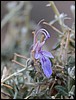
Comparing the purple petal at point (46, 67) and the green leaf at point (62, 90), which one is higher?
the purple petal at point (46, 67)

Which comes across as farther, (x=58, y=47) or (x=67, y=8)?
(x=67, y=8)

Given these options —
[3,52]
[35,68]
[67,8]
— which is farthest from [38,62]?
[67,8]

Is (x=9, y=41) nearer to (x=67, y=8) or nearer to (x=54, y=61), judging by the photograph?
(x=54, y=61)

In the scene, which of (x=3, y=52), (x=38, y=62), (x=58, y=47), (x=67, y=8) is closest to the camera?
(x=38, y=62)

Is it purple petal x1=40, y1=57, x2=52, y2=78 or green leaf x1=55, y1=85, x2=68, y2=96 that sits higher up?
purple petal x1=40, y1=57, x2=52, y2=78

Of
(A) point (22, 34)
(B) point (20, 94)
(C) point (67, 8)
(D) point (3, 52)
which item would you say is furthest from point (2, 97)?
(C) point (67, 8)

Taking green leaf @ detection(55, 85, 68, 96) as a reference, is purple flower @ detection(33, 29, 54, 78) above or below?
above

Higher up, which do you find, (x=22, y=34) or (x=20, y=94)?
(x=22, y=34)

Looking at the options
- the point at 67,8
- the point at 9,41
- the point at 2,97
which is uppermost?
the point at 67,8

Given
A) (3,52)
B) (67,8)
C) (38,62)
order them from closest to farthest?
(38,62) → (3,52) → (67,8)

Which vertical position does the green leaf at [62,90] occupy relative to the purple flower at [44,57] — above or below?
below
